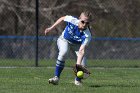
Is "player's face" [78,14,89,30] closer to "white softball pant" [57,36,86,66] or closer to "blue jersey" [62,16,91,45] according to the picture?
"blue jersey" [62,16,91,45]

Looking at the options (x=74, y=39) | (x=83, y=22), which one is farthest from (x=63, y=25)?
(x=83, y=22)

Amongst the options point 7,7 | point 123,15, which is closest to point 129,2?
point 123,15

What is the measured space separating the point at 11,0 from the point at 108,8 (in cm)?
444

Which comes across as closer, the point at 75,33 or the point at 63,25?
the point at 75,33

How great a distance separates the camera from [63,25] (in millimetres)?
26922

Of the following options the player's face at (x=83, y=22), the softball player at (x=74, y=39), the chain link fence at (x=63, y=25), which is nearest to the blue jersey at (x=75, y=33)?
the softball player at (x=74, y=39)

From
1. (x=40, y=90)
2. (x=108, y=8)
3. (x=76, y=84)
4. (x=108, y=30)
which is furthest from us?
(x=108, y=30)

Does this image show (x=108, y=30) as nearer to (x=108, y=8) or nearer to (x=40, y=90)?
(x=108, y=8)

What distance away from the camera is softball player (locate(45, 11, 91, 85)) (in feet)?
38.9

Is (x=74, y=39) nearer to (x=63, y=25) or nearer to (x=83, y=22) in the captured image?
(x=83, y=22)

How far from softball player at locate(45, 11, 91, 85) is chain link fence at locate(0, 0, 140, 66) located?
11.4 meters

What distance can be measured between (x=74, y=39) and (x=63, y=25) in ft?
48.6

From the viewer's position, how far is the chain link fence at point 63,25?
82.0ft

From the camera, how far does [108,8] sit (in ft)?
88.5
